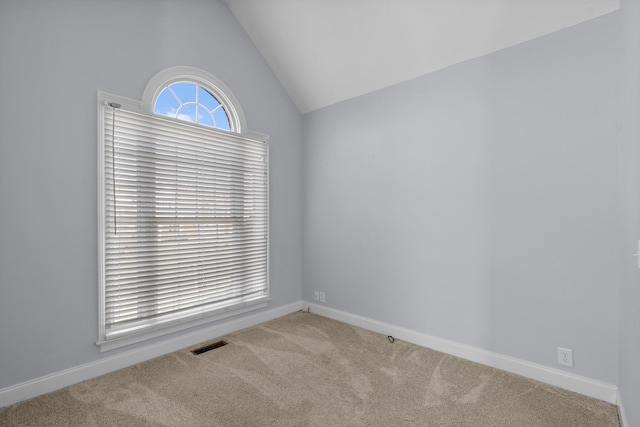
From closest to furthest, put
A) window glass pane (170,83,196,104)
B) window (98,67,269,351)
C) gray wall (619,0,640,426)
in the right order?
gray wall (619,0,640,426)
window (98,67,269,351)
window glass pane (170,83,196,104)

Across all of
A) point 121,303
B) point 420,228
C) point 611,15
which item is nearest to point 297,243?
point 420,228

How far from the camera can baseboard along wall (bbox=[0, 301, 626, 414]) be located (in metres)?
1.89

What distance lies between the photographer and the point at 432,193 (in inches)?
105

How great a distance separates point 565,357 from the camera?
2008 millimetres

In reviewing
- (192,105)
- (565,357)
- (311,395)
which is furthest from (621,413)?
(192,105)

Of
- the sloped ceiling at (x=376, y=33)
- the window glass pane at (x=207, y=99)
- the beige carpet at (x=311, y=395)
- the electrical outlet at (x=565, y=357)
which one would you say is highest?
the sloped ceiling at (x=376, y=33)

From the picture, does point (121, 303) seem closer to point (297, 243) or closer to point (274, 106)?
point (297, 243)

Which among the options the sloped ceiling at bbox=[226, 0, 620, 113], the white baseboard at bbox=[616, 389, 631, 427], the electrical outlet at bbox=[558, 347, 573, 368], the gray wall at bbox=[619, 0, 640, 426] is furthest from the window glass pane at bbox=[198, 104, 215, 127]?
the white baseboard at bbox=[616, 389, 631, 427]

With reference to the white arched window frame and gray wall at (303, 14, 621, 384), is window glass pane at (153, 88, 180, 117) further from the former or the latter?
gray wall at (303, 14, 621, 384)

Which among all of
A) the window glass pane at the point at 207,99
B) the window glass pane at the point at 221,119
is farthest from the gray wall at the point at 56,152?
the window glass pane at the point at 221,119

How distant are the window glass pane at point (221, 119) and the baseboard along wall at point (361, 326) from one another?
1980mm

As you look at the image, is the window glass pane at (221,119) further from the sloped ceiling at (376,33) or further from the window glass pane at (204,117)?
the sloped ceiling at (376,33)

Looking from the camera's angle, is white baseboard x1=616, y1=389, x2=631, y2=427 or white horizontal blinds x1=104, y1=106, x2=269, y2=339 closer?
white baseboard x1=616, y1=389, x2=631, y2=427

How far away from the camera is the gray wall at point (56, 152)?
1.87 metres
